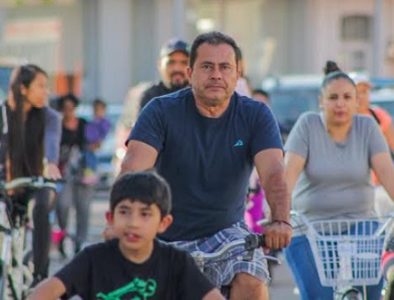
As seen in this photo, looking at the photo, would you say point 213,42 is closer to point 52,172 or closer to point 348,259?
point 348,259

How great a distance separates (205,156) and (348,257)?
4.71 feet

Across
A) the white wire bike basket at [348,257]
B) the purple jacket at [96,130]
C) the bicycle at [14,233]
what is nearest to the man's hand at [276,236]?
the white wire bike basket at [348,257]

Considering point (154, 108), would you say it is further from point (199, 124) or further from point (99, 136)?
point (99, 136)

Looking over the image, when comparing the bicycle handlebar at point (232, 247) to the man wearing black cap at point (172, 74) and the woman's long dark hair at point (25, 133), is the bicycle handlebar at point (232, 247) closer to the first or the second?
the man wearing black cap at point (172, 74)

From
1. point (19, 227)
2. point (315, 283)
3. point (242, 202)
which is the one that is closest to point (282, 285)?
point (19, 227)

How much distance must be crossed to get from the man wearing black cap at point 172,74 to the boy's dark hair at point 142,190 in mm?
4692

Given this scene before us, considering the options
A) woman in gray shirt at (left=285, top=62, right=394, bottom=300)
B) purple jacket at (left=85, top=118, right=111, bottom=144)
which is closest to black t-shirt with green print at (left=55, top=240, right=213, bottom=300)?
woman in gray shirt at (left=285, top=62, right=394, bottom=300)

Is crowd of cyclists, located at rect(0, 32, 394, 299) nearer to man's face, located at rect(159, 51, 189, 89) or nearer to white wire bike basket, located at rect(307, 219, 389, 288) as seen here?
man's face, located at rect(159, 51, 189, 89)

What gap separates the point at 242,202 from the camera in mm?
6422

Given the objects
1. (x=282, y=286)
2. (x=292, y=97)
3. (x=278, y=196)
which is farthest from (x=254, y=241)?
(x=292, y=97)

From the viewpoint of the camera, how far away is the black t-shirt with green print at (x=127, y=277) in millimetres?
5141

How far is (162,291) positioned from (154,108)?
55.7 inches

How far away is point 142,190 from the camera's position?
5070mm

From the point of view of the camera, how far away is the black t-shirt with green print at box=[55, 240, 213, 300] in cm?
514
